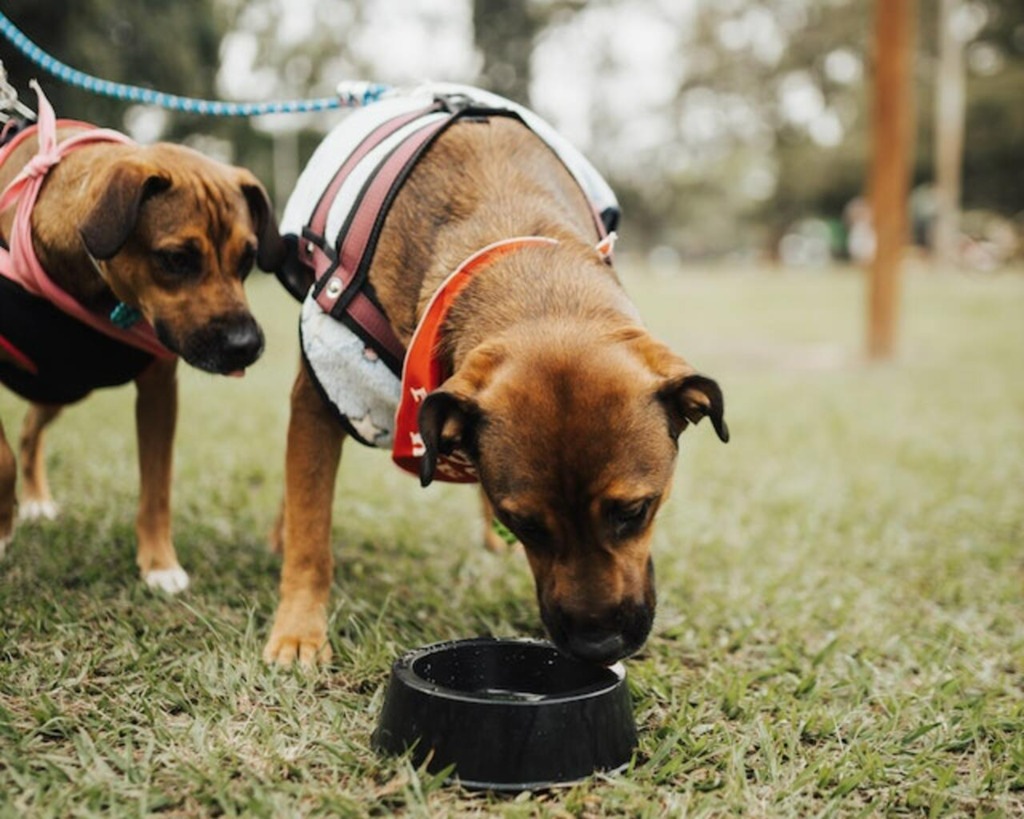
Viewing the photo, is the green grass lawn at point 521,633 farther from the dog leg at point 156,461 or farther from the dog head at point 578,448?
the dog head at point 578,448

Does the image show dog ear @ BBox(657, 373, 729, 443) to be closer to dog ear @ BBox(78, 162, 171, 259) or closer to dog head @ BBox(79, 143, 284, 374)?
dog head @ BBox(79, 143, 284, 374)

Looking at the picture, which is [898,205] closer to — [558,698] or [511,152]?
[511,152]

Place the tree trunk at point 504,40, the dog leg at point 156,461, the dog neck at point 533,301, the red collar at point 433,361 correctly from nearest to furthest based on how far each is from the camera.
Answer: the dog neck at point 533,301
the red collar at point 433,361
the dog leg at point 156,461
the tree trunk at point 504,40

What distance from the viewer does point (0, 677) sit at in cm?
301

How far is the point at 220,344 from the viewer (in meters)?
3.70

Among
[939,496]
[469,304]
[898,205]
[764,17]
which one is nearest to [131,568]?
[469,304]

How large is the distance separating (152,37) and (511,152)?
517 inches

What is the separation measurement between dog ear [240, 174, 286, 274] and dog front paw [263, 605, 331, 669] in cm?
117

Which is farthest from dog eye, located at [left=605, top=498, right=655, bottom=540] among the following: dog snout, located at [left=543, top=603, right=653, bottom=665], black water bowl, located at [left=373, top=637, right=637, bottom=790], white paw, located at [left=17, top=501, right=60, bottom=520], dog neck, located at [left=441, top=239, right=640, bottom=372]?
white paw, located at [left=17, top=501, right=60, bottom=520]

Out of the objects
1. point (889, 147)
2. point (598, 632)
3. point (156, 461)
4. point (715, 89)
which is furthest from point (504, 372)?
point (715, 89)

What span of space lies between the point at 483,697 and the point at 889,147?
1040 cm

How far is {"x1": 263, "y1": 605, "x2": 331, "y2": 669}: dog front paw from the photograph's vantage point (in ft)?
10.9

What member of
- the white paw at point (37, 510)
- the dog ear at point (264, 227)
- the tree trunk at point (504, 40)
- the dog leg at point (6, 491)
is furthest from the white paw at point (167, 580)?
the tree trunk at point (504, 40)

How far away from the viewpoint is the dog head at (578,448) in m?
2.66
